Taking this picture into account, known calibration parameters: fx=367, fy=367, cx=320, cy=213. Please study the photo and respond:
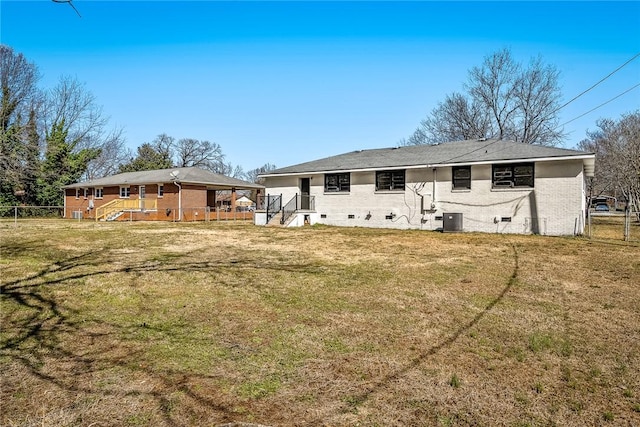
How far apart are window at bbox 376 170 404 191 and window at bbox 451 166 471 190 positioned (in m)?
2.56

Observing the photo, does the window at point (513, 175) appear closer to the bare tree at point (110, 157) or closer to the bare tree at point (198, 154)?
the bare tree at point (110, 157)

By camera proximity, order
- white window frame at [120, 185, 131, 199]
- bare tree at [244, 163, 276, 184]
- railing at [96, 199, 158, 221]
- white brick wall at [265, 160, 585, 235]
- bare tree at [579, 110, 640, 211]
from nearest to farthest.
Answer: white brick wall at [265, 160, 585, 235], railing at [96, 199, 158, 221], bare tree at [579, 110, 640, 211], white window frame at [120, 185, 131, 199], bare tree at [244, 163, 276, 184]

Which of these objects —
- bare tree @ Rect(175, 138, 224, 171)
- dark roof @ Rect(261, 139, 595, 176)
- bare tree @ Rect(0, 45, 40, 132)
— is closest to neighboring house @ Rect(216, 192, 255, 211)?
bare tree @ Rect(175, 138, 224, 171)

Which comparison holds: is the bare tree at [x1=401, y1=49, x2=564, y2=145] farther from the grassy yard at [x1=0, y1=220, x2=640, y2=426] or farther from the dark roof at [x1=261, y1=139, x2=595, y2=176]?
the grassy yard at [x1=0, y1=220, x2=640, y2=426]

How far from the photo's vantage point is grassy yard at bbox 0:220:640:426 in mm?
2588

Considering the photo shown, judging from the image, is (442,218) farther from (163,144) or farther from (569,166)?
(163,144)

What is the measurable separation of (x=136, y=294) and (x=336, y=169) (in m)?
15.5

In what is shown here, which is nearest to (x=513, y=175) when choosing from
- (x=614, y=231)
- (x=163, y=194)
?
(x=614, y=231)

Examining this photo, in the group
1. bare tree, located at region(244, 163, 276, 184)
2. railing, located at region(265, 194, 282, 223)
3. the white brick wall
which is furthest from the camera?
bare tree, located at region(244, 163, 276, 184)

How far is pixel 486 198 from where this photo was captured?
54.0ft

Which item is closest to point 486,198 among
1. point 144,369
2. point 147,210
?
point 144,369

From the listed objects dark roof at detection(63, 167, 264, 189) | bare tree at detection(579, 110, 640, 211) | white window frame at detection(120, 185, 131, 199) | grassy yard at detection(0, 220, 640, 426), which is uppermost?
bare tree at detection(579, 110, 640, 211)

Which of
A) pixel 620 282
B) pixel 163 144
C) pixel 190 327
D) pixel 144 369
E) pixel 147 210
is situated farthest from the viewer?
pixel 163 144

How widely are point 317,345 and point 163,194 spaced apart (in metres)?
26.6
